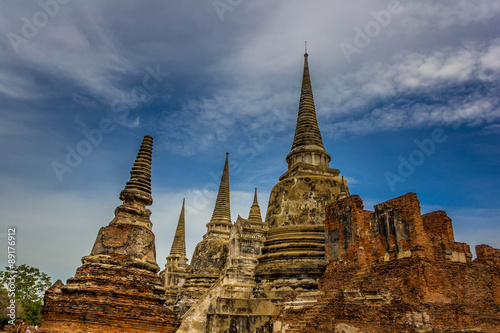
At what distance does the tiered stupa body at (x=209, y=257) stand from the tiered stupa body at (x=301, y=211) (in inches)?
340

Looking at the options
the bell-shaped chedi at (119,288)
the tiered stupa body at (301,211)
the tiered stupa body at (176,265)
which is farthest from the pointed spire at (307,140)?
the tiered stupa body at (176,265)

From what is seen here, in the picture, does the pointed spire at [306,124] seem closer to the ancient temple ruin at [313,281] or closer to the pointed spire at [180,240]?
the ancient temple ruin at [313,281]

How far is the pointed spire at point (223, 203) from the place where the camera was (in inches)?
1249

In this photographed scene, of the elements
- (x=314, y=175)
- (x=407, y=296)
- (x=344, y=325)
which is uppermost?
(x=314, y=175)

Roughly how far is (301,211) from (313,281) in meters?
4.61

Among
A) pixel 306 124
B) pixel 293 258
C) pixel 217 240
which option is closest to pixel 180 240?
pixel 217 240

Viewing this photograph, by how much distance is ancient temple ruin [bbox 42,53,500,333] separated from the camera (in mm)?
10877

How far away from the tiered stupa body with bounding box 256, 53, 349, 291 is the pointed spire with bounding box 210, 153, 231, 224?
952 centimetres

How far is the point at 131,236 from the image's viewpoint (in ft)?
43.7

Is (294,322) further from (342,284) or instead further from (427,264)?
(427,264)

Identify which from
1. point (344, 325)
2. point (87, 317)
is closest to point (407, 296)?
point (344, 325)

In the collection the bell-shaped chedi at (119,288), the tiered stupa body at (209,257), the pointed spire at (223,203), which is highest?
the pointed spire at (223,203)

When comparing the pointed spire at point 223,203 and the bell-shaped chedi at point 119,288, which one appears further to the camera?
the pointed spire at point 223,203

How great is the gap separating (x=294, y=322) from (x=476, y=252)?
269 inches
